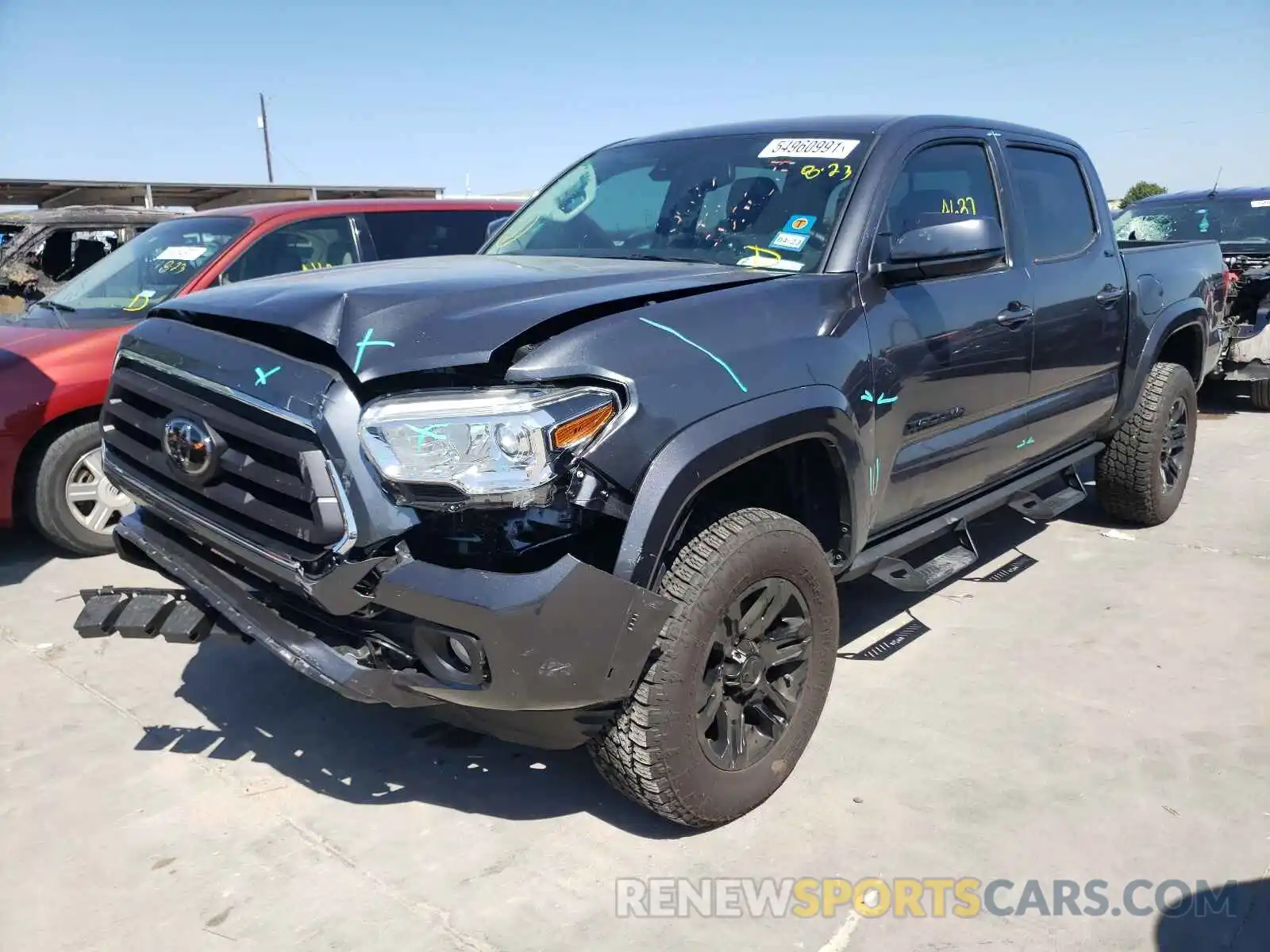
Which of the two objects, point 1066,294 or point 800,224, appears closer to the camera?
point 800,224

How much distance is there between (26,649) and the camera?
3928 mm

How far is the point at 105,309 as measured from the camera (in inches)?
206

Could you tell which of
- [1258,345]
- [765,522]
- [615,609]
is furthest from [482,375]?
[1258,345]

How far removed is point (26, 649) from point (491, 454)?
2872 millimetres

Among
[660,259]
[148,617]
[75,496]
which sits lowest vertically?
[75,496]

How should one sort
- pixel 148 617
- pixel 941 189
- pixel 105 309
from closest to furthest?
pixel 148 617 < pixel 941 189 < pixel 105 309

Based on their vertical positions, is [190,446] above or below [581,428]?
below

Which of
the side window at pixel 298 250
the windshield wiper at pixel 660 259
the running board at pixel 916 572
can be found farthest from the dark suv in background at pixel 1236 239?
A: the side window at pixel 298 250

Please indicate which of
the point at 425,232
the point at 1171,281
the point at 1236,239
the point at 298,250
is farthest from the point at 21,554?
the point at 1236,239

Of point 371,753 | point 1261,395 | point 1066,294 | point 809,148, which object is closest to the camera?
point 371,753

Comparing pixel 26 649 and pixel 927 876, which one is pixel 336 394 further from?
pixel 26 649

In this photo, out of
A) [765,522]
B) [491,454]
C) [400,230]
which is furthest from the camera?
[400,230]

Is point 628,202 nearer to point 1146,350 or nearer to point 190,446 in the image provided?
point 190,446

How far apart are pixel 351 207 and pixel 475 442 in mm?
4256
